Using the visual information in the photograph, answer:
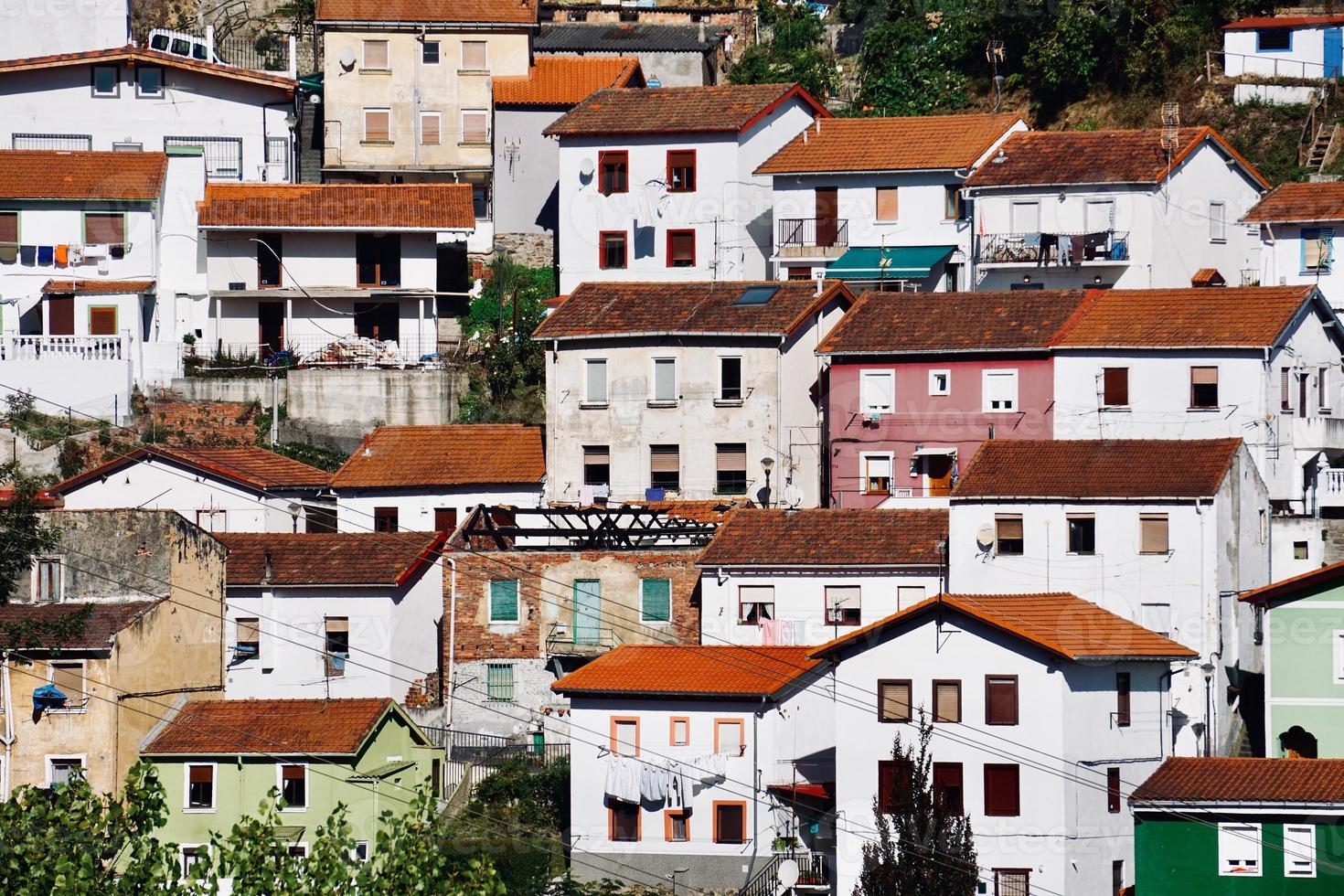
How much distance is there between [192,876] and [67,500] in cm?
2310

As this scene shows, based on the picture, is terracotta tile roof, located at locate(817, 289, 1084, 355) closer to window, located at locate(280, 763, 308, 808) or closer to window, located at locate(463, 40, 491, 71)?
window, located at locate(280, 763, 308, 808)

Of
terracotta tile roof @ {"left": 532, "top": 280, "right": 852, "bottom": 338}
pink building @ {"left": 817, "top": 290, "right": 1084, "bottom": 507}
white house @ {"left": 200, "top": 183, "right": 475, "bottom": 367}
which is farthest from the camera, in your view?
white house @ {"left": 200, "top": 183, "right": 475, "bottom": 367}

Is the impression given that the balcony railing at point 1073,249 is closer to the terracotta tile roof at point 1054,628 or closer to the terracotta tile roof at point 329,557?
the terracotta tile roof at point 1054,628

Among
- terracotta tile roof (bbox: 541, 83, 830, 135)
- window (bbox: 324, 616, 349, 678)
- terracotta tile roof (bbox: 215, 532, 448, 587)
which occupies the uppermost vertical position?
terracotta tile roof (bbox: 541, 83, 830, 135)

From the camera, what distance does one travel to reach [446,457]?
6938 cm

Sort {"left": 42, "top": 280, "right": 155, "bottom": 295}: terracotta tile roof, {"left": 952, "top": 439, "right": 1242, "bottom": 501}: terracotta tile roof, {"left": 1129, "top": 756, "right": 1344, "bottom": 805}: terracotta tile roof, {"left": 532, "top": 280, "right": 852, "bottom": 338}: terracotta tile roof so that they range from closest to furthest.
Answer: {"left": 1129, "top": 756, "right": 1344, "bottom": 805}: terracotta tile roof → {"left": 952, "top": 439, "right": 1242, "bottom": 501}: terracotta tile roof → {"left": 532, "top": 280, "right": 852, "bottom": 338}: terracotta tile roof → {"left": 42, "top": 280, "right": 155, "bottom": 295}: terracotta tile roof

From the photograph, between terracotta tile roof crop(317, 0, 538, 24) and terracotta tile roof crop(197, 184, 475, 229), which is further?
terracotta tile roof crop(317, 0, 538, 24)

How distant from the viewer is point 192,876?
4594 cm

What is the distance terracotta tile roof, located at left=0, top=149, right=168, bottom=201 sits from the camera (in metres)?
75.1

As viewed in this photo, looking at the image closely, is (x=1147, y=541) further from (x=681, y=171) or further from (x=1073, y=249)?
(x=681, y=171)

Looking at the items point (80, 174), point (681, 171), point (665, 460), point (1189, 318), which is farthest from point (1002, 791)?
point (80, 174)

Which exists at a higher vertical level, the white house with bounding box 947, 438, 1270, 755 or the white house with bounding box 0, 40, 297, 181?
the white house with bounding box 0, 40, 297, 181

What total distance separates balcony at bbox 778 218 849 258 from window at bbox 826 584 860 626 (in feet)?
55.1

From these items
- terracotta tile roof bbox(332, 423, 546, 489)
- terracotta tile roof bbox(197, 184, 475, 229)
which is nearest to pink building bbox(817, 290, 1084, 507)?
terracotta tile roof bbox(332, 423, 546, 489)
